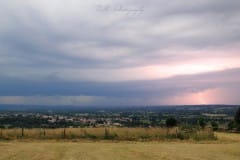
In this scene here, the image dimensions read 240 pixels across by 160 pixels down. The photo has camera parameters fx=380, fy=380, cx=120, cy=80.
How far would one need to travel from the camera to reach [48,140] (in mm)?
46469

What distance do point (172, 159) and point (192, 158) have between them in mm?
1785

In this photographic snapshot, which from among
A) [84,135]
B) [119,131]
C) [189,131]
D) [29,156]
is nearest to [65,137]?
[84,135]

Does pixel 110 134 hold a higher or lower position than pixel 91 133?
lower

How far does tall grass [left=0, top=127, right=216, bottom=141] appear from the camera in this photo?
48.4m

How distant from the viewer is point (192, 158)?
27.8 meters

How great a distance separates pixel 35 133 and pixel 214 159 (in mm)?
27747

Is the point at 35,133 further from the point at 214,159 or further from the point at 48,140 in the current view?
the point at 214,159

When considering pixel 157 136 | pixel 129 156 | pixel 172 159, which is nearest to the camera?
pixel 172 159

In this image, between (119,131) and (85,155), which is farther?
(119,131)

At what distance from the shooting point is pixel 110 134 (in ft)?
163

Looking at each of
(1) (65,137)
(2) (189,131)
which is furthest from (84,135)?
(2) (189,131)

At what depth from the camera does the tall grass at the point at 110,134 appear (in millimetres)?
48438

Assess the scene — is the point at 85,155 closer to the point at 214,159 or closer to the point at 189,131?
the point at 214,159

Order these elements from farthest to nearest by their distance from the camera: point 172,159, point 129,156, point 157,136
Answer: point 157,136 → point 129,156 → point 172,159
